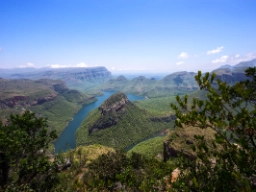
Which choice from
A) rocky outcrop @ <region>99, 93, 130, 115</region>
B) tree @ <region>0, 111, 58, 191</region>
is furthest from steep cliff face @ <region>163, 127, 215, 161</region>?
rocky outcrop @ <region>99, 93, 130, 115</region>

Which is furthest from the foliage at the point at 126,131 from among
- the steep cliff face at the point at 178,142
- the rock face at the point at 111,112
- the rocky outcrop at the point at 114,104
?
the steep cliff face at the point at 178,142

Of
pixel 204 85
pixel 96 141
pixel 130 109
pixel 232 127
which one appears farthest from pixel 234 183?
pixel 130 109

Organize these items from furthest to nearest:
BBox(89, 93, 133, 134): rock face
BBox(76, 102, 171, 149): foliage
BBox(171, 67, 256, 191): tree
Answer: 1. BBox(89, 93, 133, 134): rock face
2. BBox(76, 102, 171, 149): foliage
3. BBox(171, 67, 256, 191): tree

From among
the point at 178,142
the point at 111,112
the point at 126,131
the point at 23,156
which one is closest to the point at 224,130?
Result: the point at 23,156

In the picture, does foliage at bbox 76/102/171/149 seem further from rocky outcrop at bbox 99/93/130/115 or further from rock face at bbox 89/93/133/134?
rocky outcrop at bbox 99/93/130/115

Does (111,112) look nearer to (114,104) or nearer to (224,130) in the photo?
(114,104)
